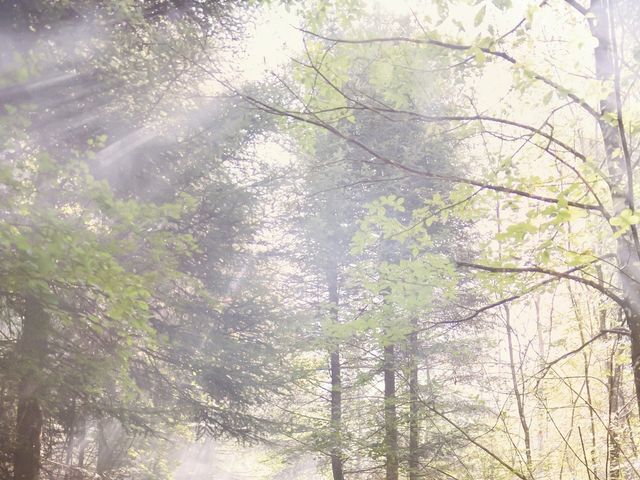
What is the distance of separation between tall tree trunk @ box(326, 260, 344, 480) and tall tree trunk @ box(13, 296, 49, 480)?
4240 mm

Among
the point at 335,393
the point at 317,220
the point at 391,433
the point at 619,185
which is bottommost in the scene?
the point at 391,433

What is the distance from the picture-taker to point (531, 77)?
7.87ft

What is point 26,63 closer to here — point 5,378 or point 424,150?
point 5,378

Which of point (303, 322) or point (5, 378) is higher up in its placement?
point (303, 322)

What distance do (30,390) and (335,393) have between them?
19.7 ft

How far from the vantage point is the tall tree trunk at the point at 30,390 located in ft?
17.3

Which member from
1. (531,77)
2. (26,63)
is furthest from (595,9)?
(26,63)

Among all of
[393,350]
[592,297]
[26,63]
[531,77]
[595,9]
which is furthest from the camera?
[393,350]

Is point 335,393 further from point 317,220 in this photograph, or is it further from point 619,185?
point 619,185

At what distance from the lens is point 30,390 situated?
541 cm

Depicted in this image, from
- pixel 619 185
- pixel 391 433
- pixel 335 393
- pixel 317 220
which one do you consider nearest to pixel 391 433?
pixel 391 433

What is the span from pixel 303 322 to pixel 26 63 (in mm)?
5808

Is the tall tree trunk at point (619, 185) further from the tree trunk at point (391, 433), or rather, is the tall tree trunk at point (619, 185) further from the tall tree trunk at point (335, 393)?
the tall tree trunk at point (335, 393)

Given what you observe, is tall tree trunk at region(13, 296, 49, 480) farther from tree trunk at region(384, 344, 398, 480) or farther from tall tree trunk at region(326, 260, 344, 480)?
tree trunk at region(384, 344, 398, 480)
